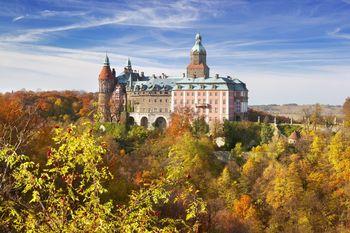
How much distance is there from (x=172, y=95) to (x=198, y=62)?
22.7 feet

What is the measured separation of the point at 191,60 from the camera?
66688mm

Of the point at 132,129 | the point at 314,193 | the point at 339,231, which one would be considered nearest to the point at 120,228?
the point at 339,231

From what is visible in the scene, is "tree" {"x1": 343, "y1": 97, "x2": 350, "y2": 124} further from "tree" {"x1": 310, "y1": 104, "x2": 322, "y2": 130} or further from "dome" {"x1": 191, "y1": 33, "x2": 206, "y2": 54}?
"dome" {"x1": 191, "y1": 33, "x2": 206, "y2": 54}

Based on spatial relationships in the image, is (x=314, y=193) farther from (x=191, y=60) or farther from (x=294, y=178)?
(x=191, y=60)

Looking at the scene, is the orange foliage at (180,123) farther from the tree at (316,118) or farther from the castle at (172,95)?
the tree at (316,118)

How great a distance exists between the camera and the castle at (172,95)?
59781 mm

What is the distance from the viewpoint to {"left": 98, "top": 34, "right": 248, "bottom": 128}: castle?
2354 inches

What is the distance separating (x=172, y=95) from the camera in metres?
62.4

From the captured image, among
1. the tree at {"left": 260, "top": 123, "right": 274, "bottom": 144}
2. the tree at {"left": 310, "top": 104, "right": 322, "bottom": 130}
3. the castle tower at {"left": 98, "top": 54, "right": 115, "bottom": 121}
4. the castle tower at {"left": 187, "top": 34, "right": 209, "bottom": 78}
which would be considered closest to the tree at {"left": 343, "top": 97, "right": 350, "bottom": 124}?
the tree at {"left": 310, "top": 104, "right": 322, "bottom": 130}

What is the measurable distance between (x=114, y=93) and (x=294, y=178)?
30360 millimetres

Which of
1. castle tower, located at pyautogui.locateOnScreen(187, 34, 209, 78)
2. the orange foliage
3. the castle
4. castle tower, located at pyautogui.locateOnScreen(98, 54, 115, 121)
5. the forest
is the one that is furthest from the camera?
castle tower, located at pyautogui.locateOnScreen(187, 34, 209, 78)

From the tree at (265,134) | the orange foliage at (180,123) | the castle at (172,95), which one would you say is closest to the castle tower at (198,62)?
the castle at (172,95)

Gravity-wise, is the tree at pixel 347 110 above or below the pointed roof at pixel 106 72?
below

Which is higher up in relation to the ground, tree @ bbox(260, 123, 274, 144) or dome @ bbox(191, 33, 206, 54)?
dome @ bbox(191, 33, 206, 54)
